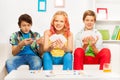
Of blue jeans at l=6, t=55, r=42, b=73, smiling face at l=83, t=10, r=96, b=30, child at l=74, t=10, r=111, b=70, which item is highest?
smiling face at l=83, t=10, r=96, b=30

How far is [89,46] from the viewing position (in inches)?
134

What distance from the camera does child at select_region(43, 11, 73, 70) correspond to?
124 inches

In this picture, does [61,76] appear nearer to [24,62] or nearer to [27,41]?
[24,62]

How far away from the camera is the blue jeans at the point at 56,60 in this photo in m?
3.08

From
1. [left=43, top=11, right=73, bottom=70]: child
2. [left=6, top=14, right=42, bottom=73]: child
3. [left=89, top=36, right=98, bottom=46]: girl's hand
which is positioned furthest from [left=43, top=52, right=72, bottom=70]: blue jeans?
[left=89, top=36, right=98, bottom=46]: girl's hand

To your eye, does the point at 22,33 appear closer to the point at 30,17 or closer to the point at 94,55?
the point at 30,17

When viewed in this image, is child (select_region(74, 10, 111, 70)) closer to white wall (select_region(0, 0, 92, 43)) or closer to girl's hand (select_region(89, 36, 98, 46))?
girl's hand (select_region(89, 36, 98, 46))

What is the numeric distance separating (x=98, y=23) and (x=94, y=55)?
0.58 metres

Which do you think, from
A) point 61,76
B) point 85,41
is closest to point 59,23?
point 85,41

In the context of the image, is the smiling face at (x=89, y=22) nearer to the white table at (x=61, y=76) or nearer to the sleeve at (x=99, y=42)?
the sleeve at (x=99, y=42)

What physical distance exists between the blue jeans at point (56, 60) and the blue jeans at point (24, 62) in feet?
0.29

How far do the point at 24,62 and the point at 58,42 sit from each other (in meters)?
0.47

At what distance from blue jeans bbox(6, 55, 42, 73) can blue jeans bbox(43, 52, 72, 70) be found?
9 centimetres

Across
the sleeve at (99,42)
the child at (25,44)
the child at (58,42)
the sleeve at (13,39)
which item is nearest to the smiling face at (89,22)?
the sleeve at (99,42)
